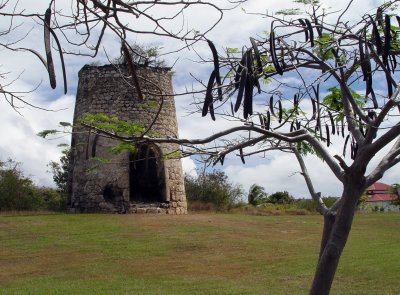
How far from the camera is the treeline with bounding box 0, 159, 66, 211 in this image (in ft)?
85.5

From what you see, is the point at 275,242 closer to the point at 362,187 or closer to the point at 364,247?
the point at 364,247

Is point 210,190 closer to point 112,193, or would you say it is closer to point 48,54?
point 112,193

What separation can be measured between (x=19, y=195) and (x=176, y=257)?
624 inches

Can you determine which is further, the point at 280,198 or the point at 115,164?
the point at 280,198

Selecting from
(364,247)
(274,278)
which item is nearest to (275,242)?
(364,247)

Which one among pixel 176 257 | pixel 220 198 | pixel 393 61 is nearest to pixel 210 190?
pixel 220 198

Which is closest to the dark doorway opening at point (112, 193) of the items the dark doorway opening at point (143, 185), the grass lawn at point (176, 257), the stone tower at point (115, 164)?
the stone tower at point (115, 164)

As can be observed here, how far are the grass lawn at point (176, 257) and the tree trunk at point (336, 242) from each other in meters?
4.43

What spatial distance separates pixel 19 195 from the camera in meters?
26.6

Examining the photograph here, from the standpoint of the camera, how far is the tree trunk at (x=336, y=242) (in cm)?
496

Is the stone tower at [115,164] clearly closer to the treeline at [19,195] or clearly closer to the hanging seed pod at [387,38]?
the treeline at [19,195]

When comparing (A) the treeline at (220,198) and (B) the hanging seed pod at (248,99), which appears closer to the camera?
(B) the hanging seed pod at (248,99)

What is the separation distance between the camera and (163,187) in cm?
2033

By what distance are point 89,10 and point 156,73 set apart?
1762cm
